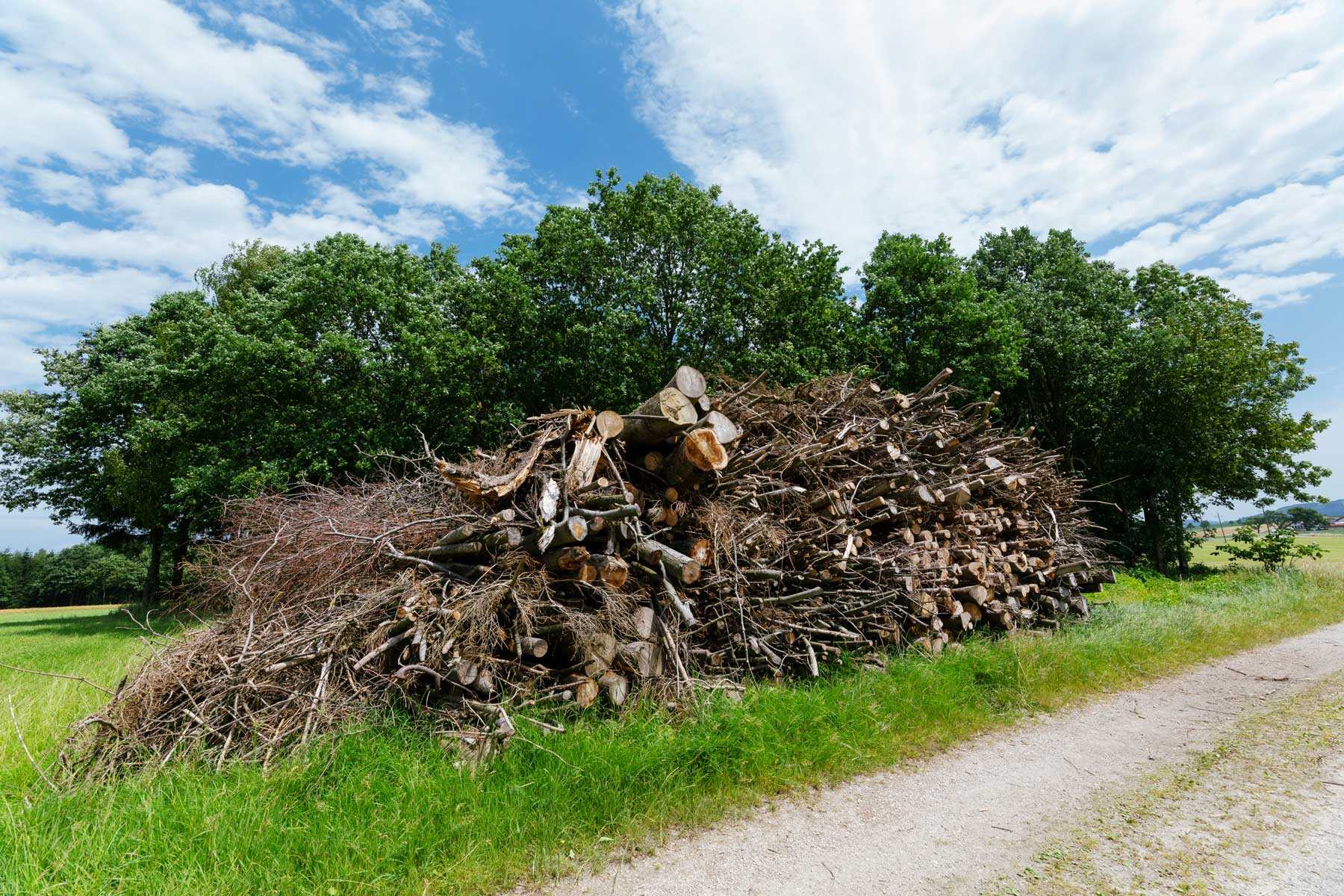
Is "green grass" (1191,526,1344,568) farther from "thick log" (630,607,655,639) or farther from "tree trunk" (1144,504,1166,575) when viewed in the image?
"thick log" (630,607,655,639)

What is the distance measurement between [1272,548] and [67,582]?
232ft

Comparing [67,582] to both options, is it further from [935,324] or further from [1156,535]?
[1156,535]

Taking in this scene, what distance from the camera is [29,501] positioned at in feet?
71.0

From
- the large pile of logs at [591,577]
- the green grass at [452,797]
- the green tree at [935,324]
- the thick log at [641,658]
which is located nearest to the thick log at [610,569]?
the large pile of logs at [591,577]

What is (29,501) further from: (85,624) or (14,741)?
(14,741)

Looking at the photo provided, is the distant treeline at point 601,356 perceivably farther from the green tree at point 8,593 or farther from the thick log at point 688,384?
the green tree at point 8,593

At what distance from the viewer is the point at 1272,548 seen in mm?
16703

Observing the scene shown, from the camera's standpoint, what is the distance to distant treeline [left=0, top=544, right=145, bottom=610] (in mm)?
47062

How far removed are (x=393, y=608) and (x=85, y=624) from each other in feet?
65.1

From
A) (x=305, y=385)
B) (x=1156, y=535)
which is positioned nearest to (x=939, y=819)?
(x=305, y=385)

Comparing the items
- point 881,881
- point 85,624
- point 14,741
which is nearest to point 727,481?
point 881,881

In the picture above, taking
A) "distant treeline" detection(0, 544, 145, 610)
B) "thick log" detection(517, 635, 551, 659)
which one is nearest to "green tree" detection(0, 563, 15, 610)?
"distant treeline" detection(0, 544, 145, 610)

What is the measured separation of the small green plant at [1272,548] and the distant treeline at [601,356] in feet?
6.33

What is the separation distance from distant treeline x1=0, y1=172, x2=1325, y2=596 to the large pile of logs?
7.08 metres
